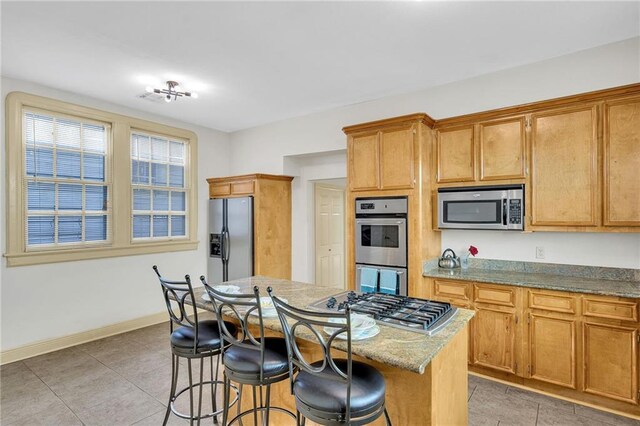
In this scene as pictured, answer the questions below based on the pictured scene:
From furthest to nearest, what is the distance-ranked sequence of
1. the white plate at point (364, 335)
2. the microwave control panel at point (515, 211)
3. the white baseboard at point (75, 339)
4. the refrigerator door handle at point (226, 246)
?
1. the refrigerator door handle at point (226, 246)
2. the white baseboard at point (75, 339)
3. the microwave control panel at point (515, 211)
4. the white plate at point (364, 335)

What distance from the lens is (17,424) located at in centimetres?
243

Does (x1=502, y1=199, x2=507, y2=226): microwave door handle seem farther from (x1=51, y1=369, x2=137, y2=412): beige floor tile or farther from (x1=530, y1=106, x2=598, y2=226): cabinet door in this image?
(x1=51, y1=369, x2=137, y2=412): beige floor tile

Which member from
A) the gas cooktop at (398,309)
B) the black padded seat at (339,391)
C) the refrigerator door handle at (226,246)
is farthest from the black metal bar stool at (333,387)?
the refrigerator door handle at (226,246)

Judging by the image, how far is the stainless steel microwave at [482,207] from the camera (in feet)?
10.0

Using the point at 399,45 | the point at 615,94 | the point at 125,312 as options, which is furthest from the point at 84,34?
the point at 615,94

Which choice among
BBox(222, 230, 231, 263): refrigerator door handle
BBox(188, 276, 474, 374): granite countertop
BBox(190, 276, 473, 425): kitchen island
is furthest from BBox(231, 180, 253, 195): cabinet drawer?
BBox(190, 276, 473, 425): kitchen island

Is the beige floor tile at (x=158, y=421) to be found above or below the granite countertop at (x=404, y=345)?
below

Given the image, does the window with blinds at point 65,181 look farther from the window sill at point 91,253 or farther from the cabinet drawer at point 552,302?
the cabinet drawer at point 552,302

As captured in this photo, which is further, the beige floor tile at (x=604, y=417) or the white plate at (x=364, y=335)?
the beige floor tile at (x=604, y=417)

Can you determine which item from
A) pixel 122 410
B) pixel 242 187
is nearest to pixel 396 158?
pixel 242 187

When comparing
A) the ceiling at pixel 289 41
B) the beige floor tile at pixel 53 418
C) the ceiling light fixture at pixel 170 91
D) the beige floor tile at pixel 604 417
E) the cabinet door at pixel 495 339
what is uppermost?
the ceiling at pixel 289 41

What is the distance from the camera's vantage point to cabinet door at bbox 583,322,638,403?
7.96 ft

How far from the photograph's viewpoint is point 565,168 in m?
2.87

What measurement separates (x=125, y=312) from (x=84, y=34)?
332 centimetres
